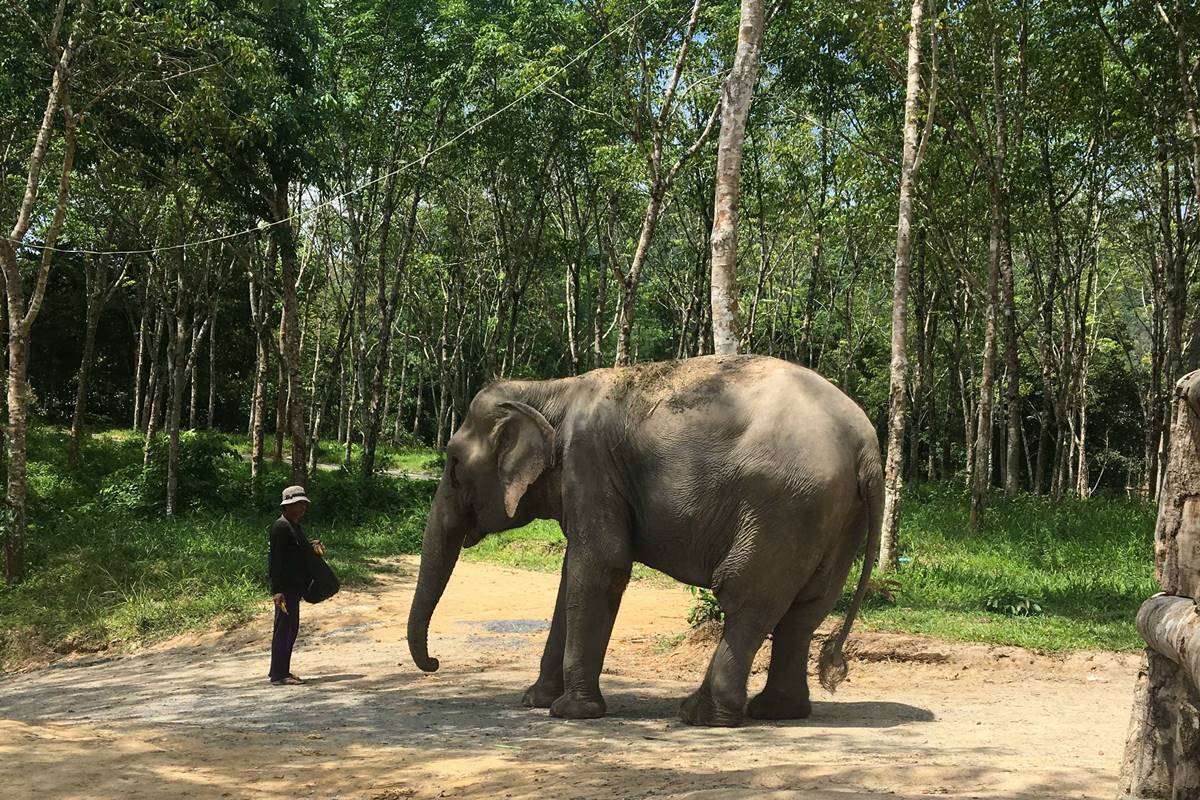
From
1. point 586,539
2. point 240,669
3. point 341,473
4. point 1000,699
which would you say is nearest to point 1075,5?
point 1000,699

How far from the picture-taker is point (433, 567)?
8.53 m

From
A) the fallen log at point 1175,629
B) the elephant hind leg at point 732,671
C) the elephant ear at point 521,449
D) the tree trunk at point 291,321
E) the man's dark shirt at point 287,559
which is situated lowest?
the elephant hind leg at point 732,671

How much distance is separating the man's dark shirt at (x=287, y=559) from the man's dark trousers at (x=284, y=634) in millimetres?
96

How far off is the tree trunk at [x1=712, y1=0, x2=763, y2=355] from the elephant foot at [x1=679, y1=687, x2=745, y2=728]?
4.46 m

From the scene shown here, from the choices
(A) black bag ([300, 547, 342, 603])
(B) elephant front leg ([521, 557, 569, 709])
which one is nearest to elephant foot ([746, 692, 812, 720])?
(B) elephant front leg ([521, 557, 569, 709])

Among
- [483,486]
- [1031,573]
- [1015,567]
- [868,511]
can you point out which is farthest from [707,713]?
[1015,567]

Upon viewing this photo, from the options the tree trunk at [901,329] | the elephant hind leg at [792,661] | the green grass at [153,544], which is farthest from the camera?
Result: the tree trunk at [901,329]

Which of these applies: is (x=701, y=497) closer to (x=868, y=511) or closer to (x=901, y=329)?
(x=868, y=511)

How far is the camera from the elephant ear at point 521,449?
8.01 metres

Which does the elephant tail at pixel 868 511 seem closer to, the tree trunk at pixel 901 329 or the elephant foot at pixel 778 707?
the elephant foot at pixel 778 707

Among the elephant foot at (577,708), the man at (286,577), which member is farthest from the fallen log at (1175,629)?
the man at (286,577)

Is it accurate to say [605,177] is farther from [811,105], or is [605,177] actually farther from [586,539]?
[586,539]

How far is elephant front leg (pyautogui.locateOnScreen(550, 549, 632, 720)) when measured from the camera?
25.0 feet

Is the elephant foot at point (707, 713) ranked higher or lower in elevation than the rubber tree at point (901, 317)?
lower
